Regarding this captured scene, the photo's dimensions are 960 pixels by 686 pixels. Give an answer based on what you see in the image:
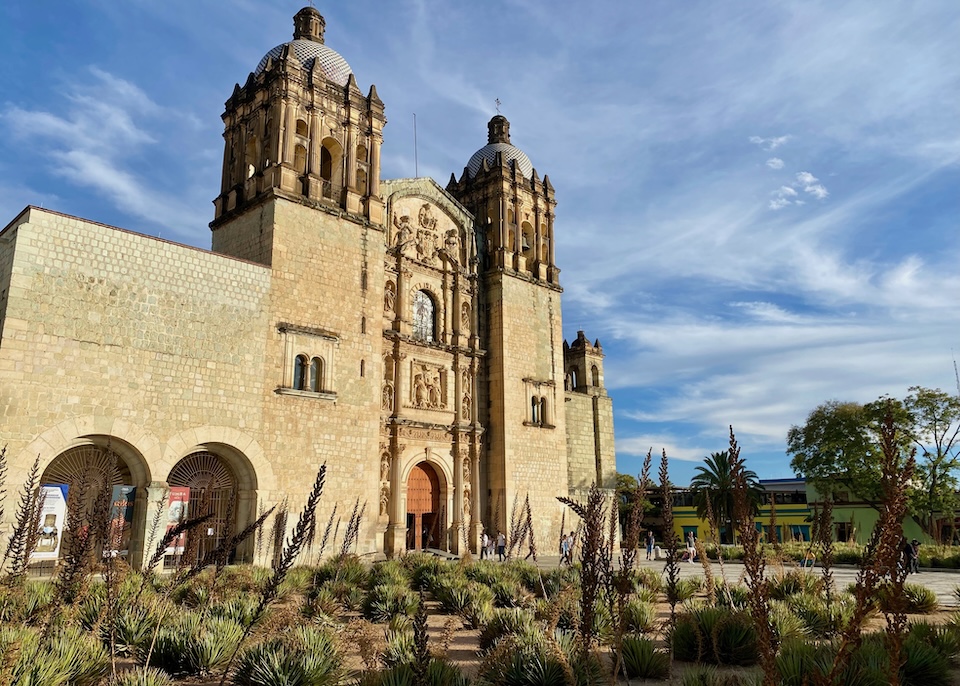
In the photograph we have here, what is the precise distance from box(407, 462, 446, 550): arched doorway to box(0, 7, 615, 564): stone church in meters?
0.08

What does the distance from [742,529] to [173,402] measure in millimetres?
14974

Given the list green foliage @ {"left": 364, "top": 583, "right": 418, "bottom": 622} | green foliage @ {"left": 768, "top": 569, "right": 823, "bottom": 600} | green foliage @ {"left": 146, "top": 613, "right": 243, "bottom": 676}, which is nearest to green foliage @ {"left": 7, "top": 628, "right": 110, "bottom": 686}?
green foliage @ {"left": 146, "top": 613, "right": 243, "bottom": 676}

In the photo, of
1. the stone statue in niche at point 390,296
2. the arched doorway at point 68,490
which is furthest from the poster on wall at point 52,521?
the stone statue in niche at point 390,296

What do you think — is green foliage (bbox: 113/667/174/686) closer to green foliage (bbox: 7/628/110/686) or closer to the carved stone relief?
green foliage (bbox: 7/628/110/686)

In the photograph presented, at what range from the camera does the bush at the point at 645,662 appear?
688 cm

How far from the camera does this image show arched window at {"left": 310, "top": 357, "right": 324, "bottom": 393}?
18.7m

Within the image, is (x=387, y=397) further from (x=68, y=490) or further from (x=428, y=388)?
(x=68, y=490)

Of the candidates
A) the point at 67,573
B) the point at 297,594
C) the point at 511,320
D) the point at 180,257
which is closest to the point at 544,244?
the point at 511,320

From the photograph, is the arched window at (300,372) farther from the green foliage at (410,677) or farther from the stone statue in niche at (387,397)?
the green foliage at (410,677)

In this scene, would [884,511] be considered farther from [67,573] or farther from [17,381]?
[17,381]

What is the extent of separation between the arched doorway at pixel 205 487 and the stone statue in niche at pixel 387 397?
6.04 metres

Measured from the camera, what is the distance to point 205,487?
624 inches

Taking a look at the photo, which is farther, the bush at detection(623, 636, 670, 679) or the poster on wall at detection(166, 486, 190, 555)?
the poster on wall at detection(166, 486, 190, 555)

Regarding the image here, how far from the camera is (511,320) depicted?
25875mm
